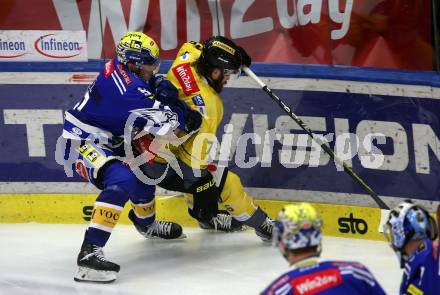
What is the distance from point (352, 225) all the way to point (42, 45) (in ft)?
7.36

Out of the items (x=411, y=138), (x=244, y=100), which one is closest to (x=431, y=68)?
(x=411, y=138)

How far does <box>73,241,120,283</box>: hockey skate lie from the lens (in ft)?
17.4

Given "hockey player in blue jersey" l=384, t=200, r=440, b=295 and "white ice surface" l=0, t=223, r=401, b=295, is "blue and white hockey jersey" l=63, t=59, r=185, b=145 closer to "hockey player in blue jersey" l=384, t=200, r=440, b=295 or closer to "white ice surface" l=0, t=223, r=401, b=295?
"white ice surface" l=0, t=223, r=401, b=295

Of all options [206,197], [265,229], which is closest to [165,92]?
[206,197]

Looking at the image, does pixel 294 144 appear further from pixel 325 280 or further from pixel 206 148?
pixel 325 280

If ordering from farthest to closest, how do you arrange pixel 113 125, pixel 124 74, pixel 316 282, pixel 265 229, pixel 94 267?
pixel 265 229, pixel 113 125, pixel 124 74, pixel 94 267, pixel 316 282

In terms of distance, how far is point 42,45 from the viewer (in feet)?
21.3

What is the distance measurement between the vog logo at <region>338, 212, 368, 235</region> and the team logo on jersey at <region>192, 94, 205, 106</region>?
3.65 feet

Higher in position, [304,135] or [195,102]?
[195,102]

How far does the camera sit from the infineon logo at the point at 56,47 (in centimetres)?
646

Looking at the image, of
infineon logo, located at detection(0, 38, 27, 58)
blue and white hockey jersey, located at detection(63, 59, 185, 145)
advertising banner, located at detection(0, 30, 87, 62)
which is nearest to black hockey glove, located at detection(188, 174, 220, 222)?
blue and white hockey jersey, located at detection(63, 59, 185, 145)

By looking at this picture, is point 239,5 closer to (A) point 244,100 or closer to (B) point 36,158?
(A) point 244,100

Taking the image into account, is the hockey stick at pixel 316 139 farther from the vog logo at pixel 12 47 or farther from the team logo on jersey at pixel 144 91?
the vog logo at pixel 12 47

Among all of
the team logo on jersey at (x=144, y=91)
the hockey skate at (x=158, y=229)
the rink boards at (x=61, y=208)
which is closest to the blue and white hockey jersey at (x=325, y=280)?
the team logo on jersey at (x=144, y=91)
